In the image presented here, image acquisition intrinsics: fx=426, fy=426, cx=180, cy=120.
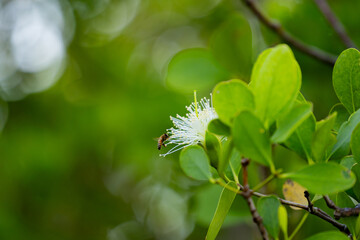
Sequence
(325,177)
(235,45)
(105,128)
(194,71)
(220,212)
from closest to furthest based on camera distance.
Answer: (325,177) → (220,212) → (235,45) → (194,71) → (105,128)

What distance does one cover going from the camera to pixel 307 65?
1537 mm

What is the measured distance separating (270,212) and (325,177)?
10 cm

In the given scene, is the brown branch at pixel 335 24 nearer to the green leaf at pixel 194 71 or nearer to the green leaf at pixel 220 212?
the green leaf at pixel 194 71

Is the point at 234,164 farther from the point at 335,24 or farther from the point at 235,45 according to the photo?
the point at 335,24

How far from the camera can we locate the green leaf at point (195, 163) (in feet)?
1.87

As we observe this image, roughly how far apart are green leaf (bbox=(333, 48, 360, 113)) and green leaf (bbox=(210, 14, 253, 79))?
2.32ft

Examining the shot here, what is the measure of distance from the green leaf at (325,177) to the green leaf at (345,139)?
0.07 m

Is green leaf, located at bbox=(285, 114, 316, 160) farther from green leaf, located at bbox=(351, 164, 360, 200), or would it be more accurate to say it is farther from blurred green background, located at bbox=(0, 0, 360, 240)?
blurred green background, located at bbox=(0, 0, 360, 240)

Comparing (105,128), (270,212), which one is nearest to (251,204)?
(270,212)

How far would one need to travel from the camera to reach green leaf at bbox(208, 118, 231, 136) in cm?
55

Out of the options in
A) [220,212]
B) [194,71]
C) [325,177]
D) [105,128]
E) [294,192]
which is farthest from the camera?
[105,128]

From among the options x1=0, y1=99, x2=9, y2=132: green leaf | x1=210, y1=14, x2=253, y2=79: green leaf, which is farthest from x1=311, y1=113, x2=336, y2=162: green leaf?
x1=0, y1=99, x2=9, y2=132: green leaf

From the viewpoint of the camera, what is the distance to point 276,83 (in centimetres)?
52

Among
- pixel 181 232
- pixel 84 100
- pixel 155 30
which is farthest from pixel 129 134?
pixel 155 30
